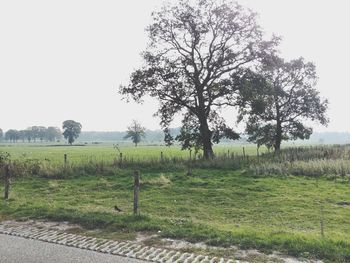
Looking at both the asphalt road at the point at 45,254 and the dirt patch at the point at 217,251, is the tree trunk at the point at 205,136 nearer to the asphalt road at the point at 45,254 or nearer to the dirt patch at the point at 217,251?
the dirt patch at the point at 217,251

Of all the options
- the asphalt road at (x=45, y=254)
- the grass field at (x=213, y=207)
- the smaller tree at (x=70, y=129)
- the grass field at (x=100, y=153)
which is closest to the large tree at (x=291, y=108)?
the grass field at (x=100, y=153)

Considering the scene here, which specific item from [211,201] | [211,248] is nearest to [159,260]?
[211,248]

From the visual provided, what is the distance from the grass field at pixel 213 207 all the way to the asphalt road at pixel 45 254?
1.69m

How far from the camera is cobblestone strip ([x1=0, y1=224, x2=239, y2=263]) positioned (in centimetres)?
796

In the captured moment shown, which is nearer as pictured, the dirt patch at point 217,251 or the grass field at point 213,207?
the dirt patch at point 217,251

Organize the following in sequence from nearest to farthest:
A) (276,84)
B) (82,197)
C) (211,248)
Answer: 1. (211,248)
2. (82,197)
3. (276,84)

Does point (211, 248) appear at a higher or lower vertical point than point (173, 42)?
lower

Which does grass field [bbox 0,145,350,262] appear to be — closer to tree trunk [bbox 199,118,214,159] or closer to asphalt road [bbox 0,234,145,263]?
asphalt road [bbox 0,234,145,263]

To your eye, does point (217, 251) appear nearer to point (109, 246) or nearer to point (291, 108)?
point (109, 246)

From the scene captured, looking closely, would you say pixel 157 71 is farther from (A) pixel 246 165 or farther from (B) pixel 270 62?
(A) pixel 246 165

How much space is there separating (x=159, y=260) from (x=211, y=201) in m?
8.50

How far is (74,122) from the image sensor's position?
169 meters

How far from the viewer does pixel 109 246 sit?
8.90 metres

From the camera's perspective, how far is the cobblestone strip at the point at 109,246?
796cm
